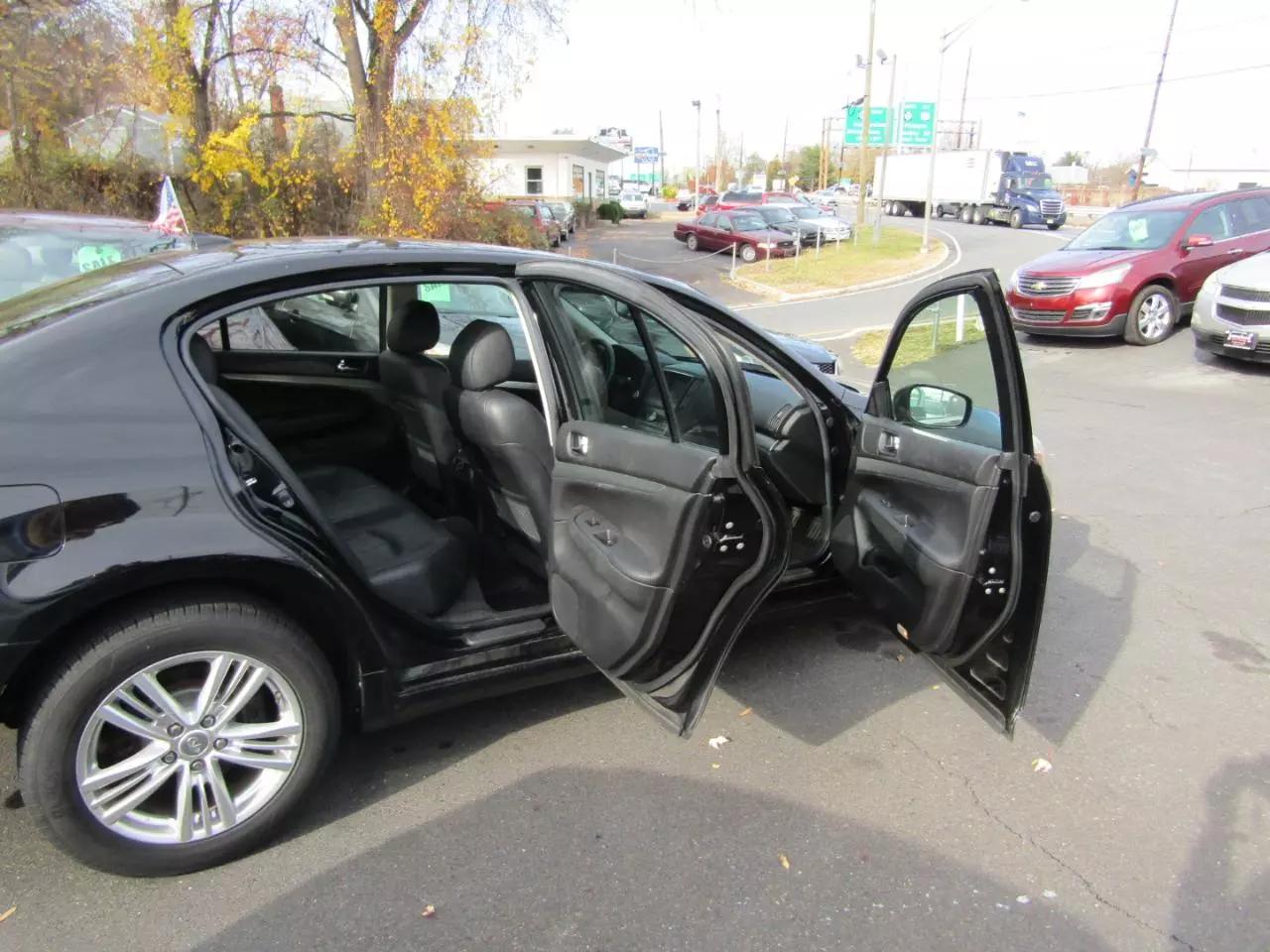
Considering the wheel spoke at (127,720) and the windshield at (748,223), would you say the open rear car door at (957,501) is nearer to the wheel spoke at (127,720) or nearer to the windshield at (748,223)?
the wheel spoke at (127,720)

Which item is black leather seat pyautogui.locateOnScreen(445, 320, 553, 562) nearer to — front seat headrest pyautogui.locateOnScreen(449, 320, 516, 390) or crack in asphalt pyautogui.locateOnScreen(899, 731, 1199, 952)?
front seat headrest pyautogui.locateOnScreen(449, 320, 516, 390)

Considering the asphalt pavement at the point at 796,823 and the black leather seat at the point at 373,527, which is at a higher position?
the black leather seat at the point at 373,527

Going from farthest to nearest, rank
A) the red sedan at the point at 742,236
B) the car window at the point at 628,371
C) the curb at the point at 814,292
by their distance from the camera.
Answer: the red sedan at the point at 742,236
the curb at the point at 814,292
the car window at the point at 628,371

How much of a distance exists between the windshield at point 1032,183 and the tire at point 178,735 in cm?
4117

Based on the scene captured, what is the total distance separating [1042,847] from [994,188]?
134 ft

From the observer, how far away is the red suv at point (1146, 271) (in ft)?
35.1

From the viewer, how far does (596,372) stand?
326cm

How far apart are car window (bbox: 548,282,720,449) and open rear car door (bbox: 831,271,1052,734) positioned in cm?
62

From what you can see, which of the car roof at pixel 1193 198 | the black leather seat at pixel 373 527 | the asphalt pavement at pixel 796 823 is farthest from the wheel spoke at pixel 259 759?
the car roof at pixel 1193 198

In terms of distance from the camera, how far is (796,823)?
104 inches

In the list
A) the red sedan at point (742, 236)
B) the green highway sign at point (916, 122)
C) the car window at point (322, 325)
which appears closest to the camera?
the car window at point (322, 325)

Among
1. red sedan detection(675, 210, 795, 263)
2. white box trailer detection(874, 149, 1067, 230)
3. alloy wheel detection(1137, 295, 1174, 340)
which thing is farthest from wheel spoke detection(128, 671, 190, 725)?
white box trailer detection(874, 149, 1067, 230)

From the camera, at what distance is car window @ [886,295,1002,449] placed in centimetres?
262

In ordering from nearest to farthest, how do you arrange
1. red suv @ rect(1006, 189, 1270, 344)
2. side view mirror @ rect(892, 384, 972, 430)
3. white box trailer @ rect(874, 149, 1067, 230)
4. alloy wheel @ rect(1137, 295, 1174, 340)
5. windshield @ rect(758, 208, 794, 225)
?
side view mirror @ rect(892, 384, 972, 430) < red suv @ rect(1006, 189, 1270, 344) < alloy wheel @ rect(1137, 295, 1174, 340) < windshield @ rect(758, 208, 794, 225) < white box trailer @ rect(874, 149, 1067, 230)
